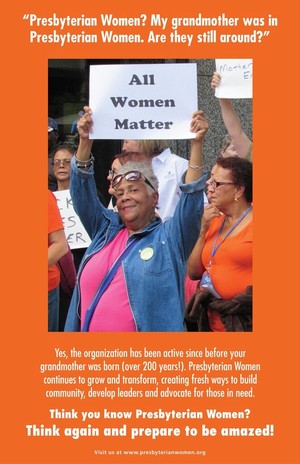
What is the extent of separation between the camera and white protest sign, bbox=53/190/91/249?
606 centimetres

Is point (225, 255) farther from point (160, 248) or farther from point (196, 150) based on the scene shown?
point (196, 150)

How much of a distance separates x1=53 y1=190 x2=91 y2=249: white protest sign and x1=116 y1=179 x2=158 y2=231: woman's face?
0.96 meters

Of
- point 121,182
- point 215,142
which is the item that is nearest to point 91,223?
point 121,182

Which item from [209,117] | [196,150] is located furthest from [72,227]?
[209,117]

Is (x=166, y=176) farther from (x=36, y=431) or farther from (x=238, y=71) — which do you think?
(x=36, y=431)

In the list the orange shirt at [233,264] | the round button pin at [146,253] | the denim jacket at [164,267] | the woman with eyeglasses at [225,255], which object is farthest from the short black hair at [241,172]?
the round button pin at [146,253]

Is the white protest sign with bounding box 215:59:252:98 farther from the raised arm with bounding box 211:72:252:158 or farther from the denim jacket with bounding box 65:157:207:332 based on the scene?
the denim jacket with bounding box 65:157:207:332

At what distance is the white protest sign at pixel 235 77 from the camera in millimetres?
5434

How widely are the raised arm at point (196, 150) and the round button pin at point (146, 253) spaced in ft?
1.34

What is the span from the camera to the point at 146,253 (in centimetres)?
503

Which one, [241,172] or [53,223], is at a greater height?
[241,172]

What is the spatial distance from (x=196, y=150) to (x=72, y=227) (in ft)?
4.48

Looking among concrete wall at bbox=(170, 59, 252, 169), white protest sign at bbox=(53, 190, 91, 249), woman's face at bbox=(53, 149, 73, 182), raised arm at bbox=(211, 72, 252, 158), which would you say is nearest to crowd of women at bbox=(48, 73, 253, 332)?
raised arm at bbox=(211, 72, 252, 158)

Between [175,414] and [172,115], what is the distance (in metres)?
1.58
